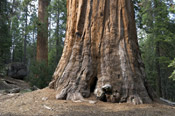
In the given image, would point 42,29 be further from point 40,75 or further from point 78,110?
point 78,110

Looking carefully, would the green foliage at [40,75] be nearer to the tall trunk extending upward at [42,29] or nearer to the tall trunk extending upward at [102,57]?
the tall trunk extending upward at [42,29]

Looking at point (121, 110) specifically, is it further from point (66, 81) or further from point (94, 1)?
point (94, 1)

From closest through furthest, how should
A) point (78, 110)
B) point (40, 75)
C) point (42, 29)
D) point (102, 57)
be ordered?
point (78, 110), point (102, 57), point (40, 75), point (42, 29)

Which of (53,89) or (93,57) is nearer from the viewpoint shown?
(93,57)

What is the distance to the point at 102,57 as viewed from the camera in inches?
231

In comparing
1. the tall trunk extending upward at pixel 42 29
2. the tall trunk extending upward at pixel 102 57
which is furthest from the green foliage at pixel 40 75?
the tall trunk extending upward at pixel 102 57

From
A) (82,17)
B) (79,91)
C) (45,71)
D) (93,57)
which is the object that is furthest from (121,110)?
(45,71)

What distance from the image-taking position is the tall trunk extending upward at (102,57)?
5.35 meters

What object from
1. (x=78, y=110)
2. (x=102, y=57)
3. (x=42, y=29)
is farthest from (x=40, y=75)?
(x=78, y=110)

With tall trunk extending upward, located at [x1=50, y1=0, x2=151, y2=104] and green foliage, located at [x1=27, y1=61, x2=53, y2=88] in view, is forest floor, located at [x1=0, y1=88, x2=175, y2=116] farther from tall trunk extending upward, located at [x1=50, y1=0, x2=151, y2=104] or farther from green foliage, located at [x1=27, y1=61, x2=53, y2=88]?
green foliage, located at [x1=27, y1=61, x2=53, y2=88]

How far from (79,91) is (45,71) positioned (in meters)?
6.79

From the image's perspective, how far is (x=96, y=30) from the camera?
6.14 meters

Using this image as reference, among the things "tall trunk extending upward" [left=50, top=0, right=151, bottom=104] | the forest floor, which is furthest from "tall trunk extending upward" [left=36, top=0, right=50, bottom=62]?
the forest floor

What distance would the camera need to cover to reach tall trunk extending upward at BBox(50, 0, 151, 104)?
5.35 metres
